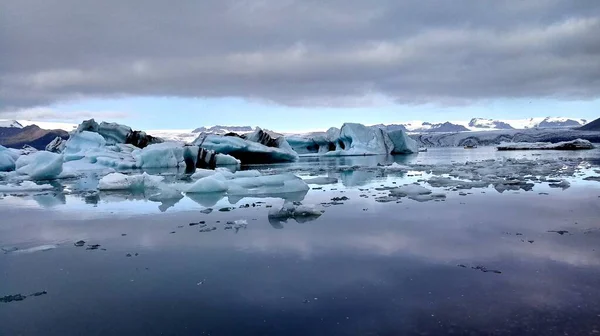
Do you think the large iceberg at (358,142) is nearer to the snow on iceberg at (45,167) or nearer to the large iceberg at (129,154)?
the large iceberg at (129,154)

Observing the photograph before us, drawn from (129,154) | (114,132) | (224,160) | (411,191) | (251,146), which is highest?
(114,132)

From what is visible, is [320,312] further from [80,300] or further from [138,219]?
[138,219]

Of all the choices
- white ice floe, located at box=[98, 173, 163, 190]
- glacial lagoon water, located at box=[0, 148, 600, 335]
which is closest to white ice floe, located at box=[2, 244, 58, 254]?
glacial lagoon water, located at box=[0, 148, 600, 335]

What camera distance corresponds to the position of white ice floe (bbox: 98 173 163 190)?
10172 millimetres

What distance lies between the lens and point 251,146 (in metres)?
24.0

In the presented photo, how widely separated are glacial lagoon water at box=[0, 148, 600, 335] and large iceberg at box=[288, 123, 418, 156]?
26.0m

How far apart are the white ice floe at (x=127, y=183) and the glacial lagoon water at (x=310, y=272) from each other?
3.73m

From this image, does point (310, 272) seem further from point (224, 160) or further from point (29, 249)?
point (224, 160)

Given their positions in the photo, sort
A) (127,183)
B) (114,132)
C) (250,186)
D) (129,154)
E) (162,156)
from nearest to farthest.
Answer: (250,186), (127,183), (162,156), (129,154), (114,132)

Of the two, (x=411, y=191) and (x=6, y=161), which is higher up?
(x=6, y=161)

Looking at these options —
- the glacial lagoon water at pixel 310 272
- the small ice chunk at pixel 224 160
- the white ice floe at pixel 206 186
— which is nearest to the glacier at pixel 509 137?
the small ice chunk at pixel 224 160

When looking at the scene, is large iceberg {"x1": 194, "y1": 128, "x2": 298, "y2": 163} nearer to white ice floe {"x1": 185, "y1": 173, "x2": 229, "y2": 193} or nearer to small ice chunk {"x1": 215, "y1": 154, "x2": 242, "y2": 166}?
small ice chunk {"x1": 215, "y1": 154, "x2": 242, "y2": 166}

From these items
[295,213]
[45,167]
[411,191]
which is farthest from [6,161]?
[411,191]

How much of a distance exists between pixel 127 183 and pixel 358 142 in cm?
2397
